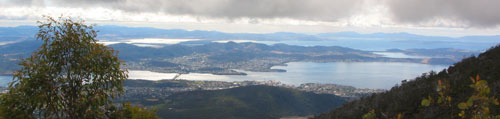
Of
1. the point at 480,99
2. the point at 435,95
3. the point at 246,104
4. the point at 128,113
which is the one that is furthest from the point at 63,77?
the point at 246,104

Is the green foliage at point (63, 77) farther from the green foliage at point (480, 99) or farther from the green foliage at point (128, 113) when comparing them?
the green foliage at point (480, 99)

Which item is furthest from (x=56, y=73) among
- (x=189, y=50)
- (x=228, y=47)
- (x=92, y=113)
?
(x=228, y=47)

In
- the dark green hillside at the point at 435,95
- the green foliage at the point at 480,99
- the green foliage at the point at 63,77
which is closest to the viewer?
the green foliage at the point at 480,99

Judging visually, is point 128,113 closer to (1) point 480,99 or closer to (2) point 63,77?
(2) point 63,77

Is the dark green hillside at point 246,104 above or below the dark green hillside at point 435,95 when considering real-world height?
below

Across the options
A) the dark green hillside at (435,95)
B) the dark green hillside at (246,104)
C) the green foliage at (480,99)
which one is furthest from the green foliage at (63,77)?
the dark green hillside at (246,104)
